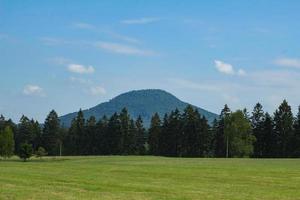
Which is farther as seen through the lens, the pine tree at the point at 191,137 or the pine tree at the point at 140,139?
the pine tree at the point at 140,139

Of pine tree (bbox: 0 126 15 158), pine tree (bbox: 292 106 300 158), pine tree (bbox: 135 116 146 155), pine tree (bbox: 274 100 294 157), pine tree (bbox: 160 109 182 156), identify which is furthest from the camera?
pine tree (bbox: 135 116 146 155)

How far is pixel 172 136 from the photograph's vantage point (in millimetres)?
130875

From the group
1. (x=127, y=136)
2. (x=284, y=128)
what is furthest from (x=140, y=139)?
(x=284, y=128)

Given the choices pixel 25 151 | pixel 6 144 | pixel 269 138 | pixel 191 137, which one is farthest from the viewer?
pixel 191 137

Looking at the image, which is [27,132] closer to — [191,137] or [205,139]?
[191,137]

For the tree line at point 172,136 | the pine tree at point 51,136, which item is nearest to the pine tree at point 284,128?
the tree line at point 172,136

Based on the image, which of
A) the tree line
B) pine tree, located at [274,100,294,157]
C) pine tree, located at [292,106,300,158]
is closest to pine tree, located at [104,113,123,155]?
the tree line

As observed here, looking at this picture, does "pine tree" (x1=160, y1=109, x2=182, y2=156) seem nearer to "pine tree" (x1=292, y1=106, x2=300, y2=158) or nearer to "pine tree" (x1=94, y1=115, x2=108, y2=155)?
"pine tree" (x1=94, y1=115, x2=108, y2=155)

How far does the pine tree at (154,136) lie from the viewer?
134625 mm

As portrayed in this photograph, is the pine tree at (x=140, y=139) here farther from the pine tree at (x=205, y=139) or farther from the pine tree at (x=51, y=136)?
the pine tree at (x=51, y=136)

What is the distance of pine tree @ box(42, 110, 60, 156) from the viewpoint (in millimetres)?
Result: 143750

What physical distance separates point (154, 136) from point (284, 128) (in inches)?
1255

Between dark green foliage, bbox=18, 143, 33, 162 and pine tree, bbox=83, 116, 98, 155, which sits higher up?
pine tree, bbox=83, 116, 98, 155

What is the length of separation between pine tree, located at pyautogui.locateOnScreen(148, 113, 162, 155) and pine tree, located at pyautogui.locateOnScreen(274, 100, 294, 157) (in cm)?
2881
